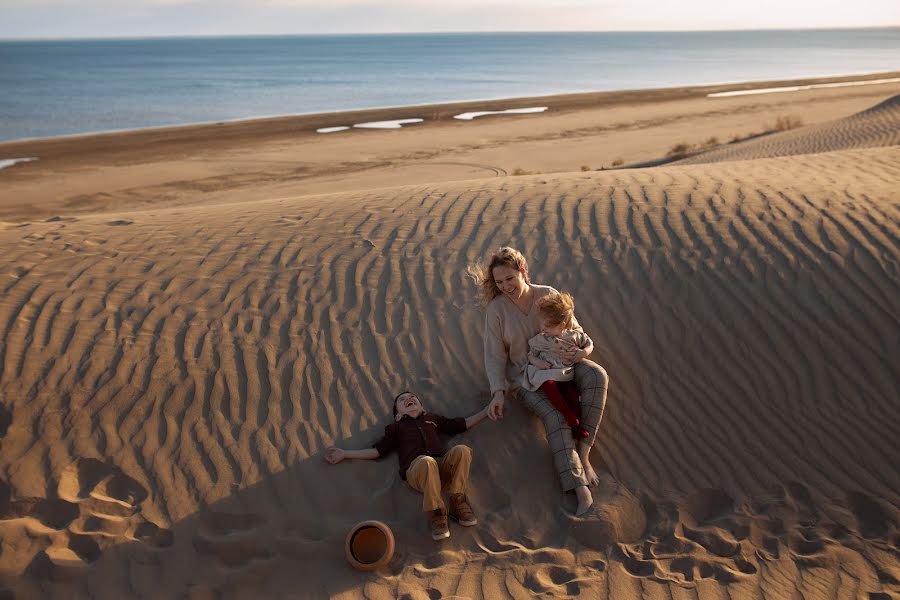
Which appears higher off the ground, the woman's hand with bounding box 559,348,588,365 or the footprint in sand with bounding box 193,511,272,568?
the woman's hand with bounding box 559,348,588,365

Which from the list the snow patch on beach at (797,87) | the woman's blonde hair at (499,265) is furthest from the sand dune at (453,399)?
the snow patch on beach at (797,87)

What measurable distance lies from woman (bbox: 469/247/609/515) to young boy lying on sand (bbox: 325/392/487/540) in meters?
0.30

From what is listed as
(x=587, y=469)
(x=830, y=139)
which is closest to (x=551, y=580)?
(x=587, y=469)

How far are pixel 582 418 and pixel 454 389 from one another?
100 cm

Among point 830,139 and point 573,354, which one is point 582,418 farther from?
point 830,139

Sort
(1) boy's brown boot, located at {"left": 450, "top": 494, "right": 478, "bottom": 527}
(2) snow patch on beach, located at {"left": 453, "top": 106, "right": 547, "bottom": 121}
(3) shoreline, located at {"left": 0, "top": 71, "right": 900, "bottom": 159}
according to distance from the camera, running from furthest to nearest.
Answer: (2) snow patch on beach, located at {"left": 453, "top": 106, "right": 547, "bottom": 121} → (3) shoreline, located at {"left": 0, "top": 71, "right": 900, "bottom": 159} → (1) boy's brown boot, located at {"left": 450, "top": 494, "right": 478, "bottom": 527}

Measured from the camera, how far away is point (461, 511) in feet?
14.8

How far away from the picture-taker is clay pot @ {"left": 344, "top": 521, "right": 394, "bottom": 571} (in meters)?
4.22

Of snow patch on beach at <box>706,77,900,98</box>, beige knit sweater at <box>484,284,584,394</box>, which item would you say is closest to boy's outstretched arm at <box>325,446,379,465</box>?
beige knit sweater at <box>484,284,584,394</box>

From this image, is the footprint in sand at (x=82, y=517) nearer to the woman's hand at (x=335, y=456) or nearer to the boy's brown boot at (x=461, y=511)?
the woman's hand at (x=335, y=456)

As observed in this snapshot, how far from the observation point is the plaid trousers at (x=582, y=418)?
4.71 m

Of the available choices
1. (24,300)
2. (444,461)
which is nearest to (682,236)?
(444,461)

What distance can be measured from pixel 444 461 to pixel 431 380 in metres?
1.02

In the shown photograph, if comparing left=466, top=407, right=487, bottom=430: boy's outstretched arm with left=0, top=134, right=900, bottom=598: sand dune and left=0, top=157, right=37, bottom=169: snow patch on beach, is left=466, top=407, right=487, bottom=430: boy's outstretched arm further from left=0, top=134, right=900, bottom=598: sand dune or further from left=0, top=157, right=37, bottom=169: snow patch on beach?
left=0, top=157, right=37, bottom=169: snow patch on beach
